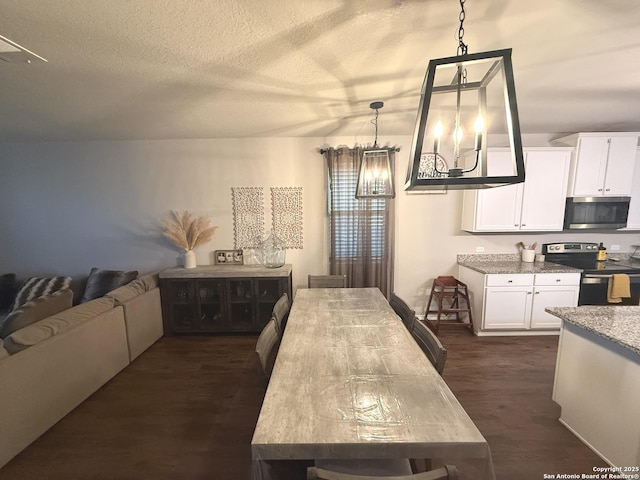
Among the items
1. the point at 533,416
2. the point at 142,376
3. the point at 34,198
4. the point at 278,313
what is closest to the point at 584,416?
the point at 533,416

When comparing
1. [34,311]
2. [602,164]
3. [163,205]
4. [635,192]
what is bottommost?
[34,311]

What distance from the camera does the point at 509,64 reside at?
83 centimetres

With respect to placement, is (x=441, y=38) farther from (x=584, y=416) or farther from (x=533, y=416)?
(x=533, y=416)

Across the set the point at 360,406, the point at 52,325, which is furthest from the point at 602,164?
the point at 52,325

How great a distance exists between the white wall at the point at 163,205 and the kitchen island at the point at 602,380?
1.85 m

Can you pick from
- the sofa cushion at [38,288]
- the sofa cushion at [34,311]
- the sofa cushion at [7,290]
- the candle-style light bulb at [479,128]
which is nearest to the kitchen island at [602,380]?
the candle-style light bulb at [479,128]

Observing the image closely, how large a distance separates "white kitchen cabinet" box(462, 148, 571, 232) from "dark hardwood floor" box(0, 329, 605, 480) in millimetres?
1497

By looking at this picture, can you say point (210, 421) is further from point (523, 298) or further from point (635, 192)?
point (635, 192)

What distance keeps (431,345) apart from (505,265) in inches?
99.6

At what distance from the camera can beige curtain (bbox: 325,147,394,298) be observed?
134 inches

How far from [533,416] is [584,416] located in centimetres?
33

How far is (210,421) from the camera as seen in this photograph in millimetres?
1931

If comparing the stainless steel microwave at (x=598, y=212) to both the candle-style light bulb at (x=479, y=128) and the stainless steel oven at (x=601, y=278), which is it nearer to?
the stainless steel oven at (x=601, y=278)

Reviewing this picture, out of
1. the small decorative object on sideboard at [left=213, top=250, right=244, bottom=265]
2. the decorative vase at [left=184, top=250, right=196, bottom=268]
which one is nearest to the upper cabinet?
the small decorative object on sideboard at [left=213, top=250, right=244, bottom=265]
